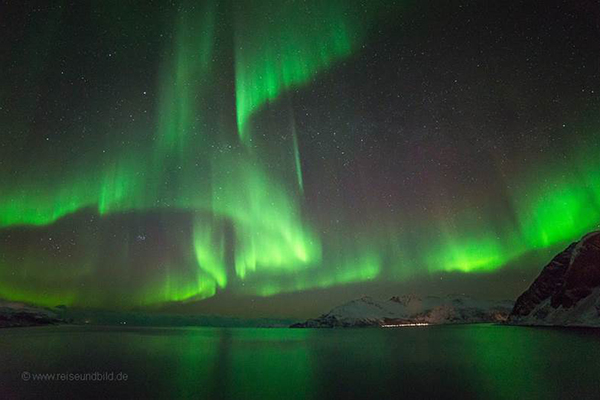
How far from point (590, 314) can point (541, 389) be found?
227706mm

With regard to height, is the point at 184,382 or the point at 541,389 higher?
the point at 184,382

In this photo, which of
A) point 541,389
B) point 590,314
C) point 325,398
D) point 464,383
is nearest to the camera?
point 325,398

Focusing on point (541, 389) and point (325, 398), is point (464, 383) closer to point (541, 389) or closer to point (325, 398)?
point (541, 389)

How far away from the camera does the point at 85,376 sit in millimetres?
30609

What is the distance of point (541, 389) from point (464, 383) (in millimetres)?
4672

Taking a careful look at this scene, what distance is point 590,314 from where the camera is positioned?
195000 millimetres

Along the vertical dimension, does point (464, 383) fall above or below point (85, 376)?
below

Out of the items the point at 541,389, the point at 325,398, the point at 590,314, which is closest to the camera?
the point at 325,398

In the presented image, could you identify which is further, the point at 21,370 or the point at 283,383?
the point at 21,370

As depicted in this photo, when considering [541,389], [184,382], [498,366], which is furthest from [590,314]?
[184,382]

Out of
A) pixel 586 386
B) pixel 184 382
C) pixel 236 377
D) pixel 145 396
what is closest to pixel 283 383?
pixel 236 377

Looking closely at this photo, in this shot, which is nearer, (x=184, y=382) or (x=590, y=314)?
(x=184, y=382)

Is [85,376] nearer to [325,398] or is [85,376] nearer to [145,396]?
[145,396]

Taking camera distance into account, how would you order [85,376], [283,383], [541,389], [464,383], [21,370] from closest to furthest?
1. [541,389]
2. [464,383]
3. [283,383]
4. [85,376]
5. [21,370]
